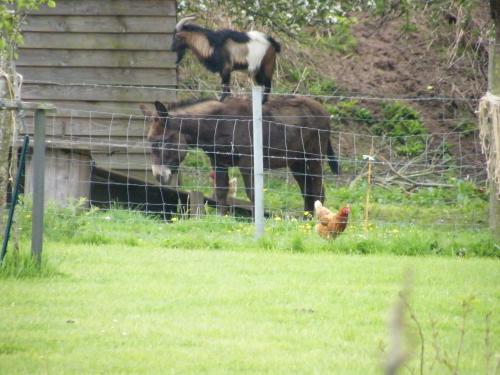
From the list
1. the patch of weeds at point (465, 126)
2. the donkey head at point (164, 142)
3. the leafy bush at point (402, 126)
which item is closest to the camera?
the donkey head at point (164, 142)

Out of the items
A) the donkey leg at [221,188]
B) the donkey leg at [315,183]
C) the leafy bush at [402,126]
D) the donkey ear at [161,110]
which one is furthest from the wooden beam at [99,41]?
the leafy bush at [402,126]

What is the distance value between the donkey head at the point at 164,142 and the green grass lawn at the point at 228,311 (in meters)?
4.53

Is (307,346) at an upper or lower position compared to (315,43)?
lower

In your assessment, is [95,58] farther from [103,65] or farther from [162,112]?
[162,112]

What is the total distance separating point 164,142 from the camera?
1392 centimetres

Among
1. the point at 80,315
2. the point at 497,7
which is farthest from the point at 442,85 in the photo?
the point at 80,315

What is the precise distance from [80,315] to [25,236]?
12.5ft

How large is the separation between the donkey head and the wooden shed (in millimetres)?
654

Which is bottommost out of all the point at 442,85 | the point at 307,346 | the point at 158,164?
the point at 307,346

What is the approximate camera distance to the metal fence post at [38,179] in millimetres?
A: 7258

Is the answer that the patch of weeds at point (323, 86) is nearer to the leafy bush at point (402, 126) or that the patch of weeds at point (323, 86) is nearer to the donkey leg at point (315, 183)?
the leafy bush at point (402, 126)

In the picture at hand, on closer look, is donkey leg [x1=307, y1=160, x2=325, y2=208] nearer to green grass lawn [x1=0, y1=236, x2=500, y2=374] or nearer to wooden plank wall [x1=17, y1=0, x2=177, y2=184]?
wooden plank wall [x1=17, y1=0, x2=177, y2=184]

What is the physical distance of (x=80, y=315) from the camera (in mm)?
6074

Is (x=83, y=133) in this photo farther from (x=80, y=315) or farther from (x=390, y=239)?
(x=80, y=315)
